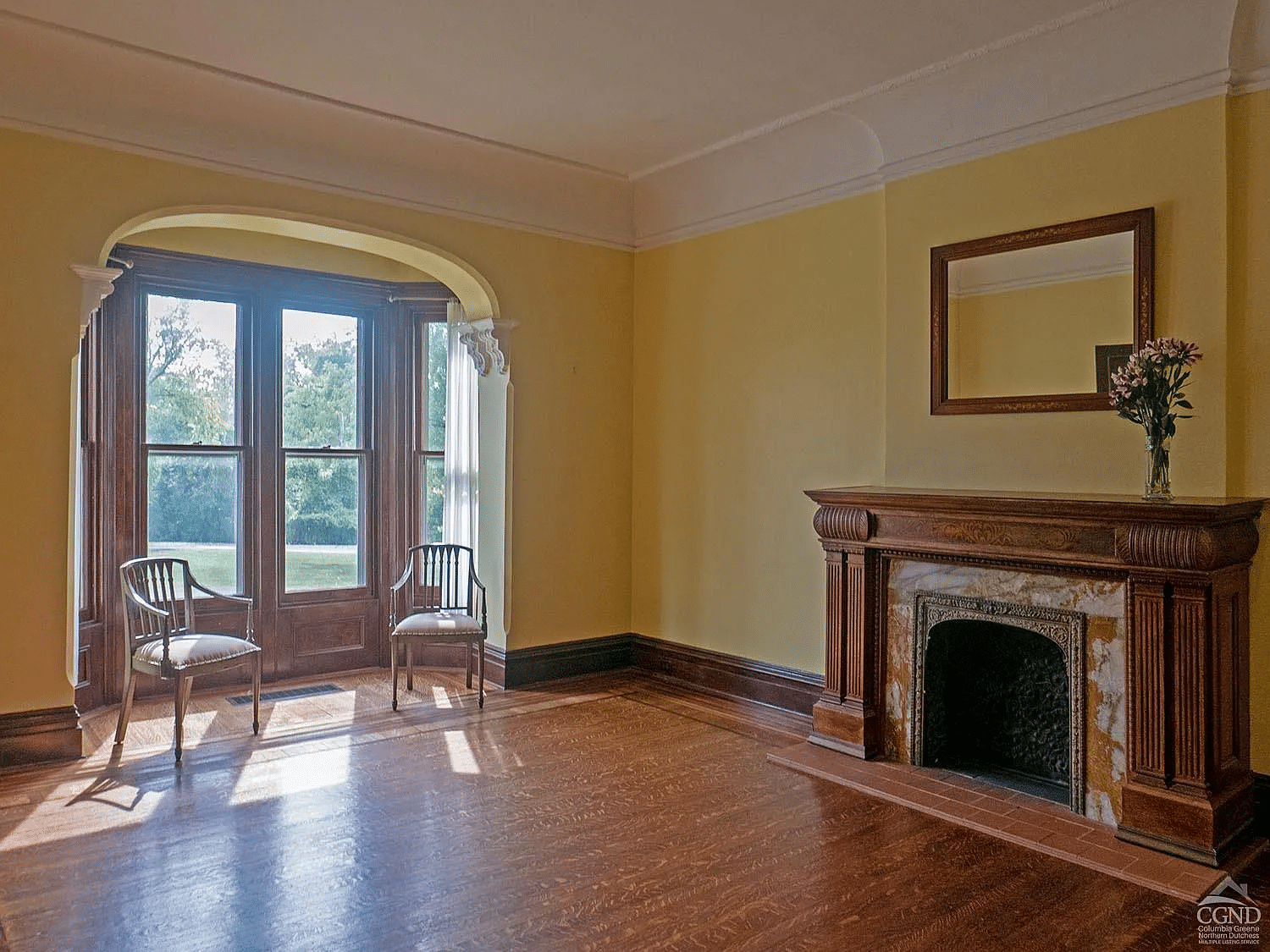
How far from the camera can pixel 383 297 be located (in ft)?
20.3

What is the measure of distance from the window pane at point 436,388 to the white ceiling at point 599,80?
1.11m

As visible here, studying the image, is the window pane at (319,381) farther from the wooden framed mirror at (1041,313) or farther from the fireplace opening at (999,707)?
the fireplace opening at (999,707)

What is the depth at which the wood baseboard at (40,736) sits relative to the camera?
408 cm

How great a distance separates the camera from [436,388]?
6.34 meters

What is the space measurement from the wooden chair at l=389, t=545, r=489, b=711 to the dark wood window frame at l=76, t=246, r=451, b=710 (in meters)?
0.33

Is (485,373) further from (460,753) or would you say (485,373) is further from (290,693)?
(460,753)

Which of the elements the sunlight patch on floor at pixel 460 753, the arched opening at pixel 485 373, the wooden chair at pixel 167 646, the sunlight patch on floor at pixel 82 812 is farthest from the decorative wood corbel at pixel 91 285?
the sunlight patch on floor at pixel 460 753

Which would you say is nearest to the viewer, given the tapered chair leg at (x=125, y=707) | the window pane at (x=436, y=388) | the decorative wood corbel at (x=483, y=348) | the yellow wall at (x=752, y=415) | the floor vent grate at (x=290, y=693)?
the tapered chair leg at (x=125, y=707)

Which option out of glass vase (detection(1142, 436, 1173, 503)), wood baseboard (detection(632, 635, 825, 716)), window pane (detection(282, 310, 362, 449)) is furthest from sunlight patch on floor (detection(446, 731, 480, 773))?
glass vase (detection(1142, 436, 1173, 503))

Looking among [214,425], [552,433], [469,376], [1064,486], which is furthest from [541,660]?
[1064,486]

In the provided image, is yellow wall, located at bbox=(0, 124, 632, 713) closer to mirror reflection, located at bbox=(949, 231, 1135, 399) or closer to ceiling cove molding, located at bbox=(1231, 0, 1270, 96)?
mirror reflection, located at bbox=(949, 231, 1135, 399)

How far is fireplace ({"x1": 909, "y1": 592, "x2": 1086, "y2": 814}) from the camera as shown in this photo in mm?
3824

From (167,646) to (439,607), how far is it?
1.79m

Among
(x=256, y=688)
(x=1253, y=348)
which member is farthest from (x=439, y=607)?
(x=1253, y=348)
